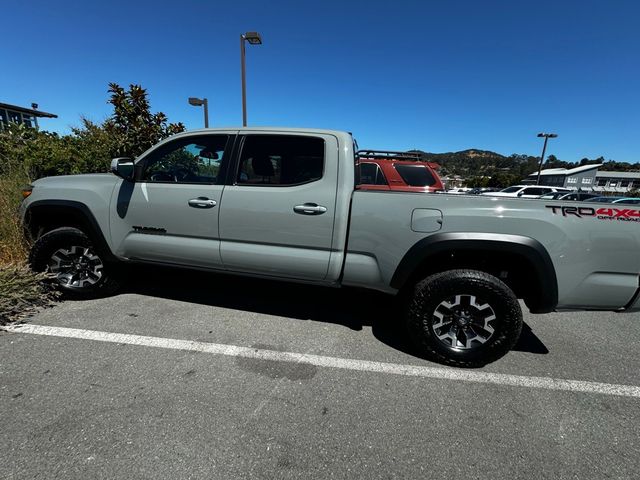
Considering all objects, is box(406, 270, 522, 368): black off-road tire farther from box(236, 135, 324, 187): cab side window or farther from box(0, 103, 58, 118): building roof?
box(0, 103, 58, 118): building roof

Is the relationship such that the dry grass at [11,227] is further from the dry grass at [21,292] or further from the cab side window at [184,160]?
the cab side window at [184,160]

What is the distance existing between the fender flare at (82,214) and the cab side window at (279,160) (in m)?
1.60

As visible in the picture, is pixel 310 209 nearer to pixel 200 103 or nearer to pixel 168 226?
pixel 168 226

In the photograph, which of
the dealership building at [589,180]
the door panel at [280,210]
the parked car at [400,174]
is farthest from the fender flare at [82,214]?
the dealership building at [589,180]

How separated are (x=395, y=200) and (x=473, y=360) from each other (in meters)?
1.47

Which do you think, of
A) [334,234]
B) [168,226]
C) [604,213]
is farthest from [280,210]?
[604,213]

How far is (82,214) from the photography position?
330cm

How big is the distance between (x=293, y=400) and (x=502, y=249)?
1.88m

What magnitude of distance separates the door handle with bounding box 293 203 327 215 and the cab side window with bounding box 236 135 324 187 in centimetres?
26

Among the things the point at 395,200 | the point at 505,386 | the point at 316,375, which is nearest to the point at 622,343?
the point at 505,386

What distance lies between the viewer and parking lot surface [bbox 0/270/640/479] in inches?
68.9

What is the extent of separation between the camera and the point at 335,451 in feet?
5.97

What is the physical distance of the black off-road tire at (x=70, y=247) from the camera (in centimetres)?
341

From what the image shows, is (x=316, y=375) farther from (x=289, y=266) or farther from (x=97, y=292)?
(x=97, y=292)
